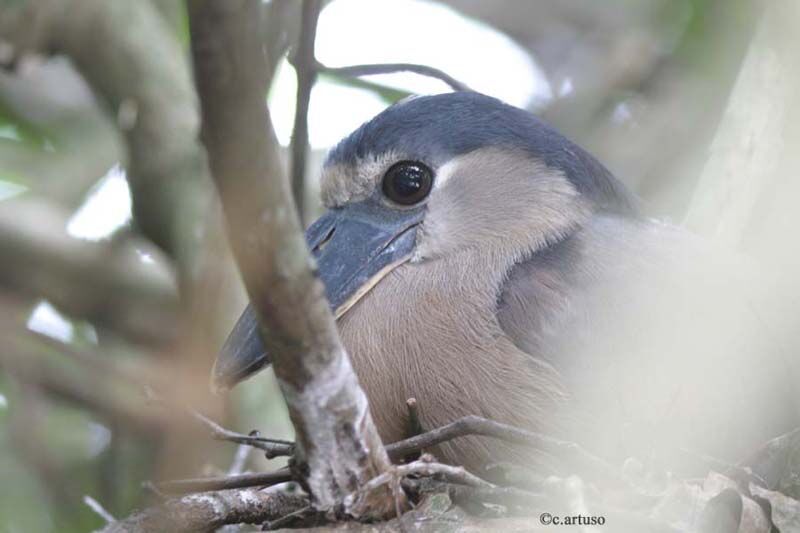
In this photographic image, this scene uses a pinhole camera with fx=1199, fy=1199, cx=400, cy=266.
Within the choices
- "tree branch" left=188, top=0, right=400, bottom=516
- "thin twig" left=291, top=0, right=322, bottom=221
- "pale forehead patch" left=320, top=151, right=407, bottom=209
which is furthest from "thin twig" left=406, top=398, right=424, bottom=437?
"pale forehead patch" left=320, top=151, right=407, bottom=209

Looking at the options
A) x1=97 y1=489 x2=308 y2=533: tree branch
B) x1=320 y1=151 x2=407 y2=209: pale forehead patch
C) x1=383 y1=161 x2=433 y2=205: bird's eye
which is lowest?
x1=97 y1=489 x2=308 y2=533: tree branch

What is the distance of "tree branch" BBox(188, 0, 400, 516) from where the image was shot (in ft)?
3.84

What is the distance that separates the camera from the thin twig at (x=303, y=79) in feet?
7.78

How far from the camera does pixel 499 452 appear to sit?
7.18 feet

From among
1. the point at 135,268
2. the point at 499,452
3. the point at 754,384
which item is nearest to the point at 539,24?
the point at 135,268

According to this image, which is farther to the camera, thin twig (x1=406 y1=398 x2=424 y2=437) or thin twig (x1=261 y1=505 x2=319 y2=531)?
thin twig (x1=406 y1=398 x2=424 y2=437)

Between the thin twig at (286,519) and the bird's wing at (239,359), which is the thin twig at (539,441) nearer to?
the thin twig at (286,519)

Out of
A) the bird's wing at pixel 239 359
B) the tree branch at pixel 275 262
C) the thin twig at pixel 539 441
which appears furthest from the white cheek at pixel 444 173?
the tree branch at pixel 275 262

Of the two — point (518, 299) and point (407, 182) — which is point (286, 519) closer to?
point (518, 299)

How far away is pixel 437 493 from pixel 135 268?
1.68 metres

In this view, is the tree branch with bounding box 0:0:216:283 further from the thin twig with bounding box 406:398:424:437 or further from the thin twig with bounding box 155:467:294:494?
the thin twig with bounding box 155:467:294:494

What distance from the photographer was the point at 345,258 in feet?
8.52

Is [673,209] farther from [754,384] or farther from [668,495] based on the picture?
[668,495]

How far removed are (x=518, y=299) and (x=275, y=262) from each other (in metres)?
1.13
